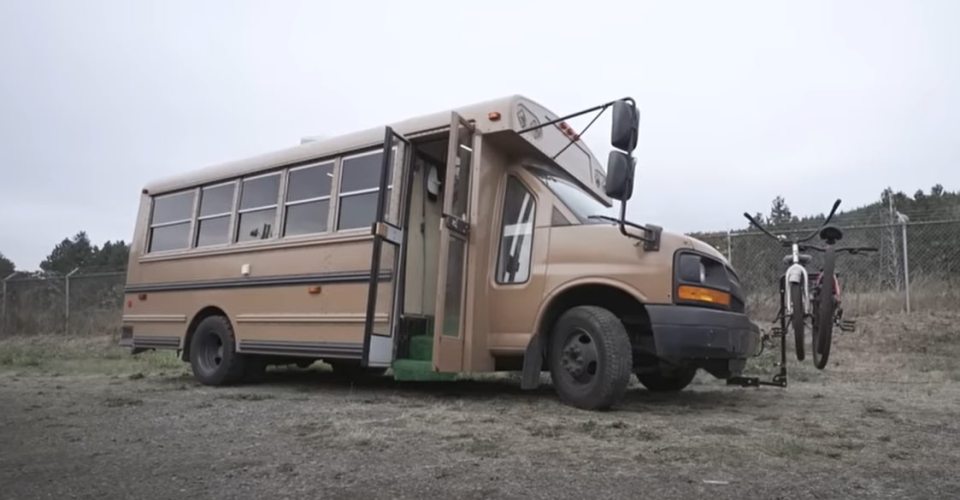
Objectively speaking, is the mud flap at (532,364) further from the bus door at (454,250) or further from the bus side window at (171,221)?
the bus side window at (171,221)

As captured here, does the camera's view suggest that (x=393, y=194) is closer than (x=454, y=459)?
No

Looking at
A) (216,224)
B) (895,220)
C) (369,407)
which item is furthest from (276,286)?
(895,220)

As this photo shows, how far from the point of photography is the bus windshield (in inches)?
239

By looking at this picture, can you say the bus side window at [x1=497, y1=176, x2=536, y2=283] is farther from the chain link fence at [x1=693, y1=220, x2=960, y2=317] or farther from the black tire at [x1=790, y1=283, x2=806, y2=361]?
the chain link fence at [x1=693, y1=220, x2=960, y2=317]

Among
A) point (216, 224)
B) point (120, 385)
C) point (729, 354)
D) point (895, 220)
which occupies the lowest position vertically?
point (120, 385)

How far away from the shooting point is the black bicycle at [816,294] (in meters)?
5.30

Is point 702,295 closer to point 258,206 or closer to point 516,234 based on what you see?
point 516,234

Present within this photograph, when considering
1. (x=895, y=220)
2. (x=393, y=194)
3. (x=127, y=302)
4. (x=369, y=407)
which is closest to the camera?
(x=369, y=407)

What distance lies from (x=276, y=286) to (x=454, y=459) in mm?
4235

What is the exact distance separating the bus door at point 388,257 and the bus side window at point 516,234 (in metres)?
0.98

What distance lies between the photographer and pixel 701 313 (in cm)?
518

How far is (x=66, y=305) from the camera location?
1914cm

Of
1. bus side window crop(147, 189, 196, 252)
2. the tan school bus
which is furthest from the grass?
the tan school bus

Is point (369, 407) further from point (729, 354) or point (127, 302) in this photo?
point (127, 302)
